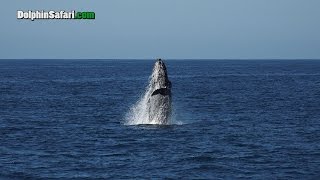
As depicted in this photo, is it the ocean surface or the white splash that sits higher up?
the white splash

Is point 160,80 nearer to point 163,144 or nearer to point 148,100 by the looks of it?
point 148,100

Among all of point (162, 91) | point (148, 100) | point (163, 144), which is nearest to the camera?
point (163, 144)

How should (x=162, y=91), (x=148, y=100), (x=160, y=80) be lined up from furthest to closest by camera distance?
(x=148, y=100), (x=162, y=91), (x=160, y=80)

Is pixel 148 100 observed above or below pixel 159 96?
below

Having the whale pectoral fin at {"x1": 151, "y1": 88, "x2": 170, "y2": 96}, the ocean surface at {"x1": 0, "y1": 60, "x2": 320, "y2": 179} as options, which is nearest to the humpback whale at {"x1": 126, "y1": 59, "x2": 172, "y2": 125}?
the whale pectoral fin at {"x1": 151, "y1": 88, "x2": 170, "y2": 96}

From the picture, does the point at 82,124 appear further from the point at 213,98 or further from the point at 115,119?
the point at 213,98

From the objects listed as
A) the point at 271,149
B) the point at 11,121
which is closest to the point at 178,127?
the point at 271,149

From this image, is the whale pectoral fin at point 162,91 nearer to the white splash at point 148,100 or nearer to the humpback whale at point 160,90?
the humpback whale at point 160,90

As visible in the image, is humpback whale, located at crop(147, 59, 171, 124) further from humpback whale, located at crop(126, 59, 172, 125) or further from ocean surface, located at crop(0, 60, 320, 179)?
ocean surface, located at crop(0, 60, 320, 179)

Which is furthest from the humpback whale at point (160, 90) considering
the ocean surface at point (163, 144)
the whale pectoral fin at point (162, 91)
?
the ocean surface at point (163, 144)

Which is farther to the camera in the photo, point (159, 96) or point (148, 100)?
point (148, 100)

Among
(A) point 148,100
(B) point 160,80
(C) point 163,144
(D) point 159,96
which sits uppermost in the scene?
(B) point 160,80

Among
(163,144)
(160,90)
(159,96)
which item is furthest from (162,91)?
(163,144)

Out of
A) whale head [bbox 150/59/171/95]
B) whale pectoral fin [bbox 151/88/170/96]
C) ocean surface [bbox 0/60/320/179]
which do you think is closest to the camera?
ocean surface [bbox 0/60/320/179]
